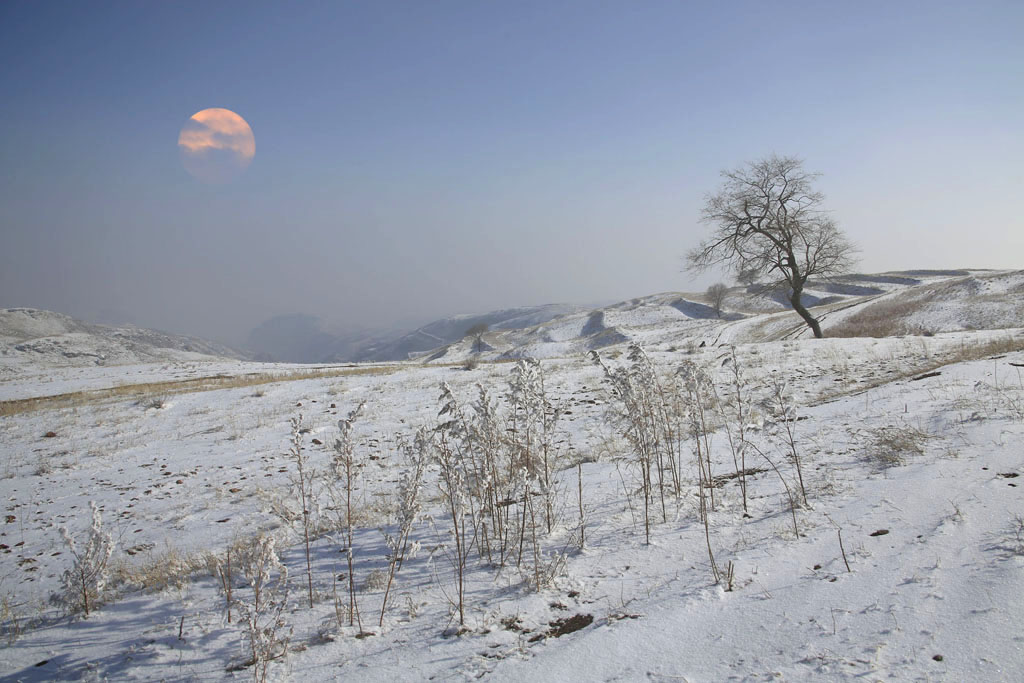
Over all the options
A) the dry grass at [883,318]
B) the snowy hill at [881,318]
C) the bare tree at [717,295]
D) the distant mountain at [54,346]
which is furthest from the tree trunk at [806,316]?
the distant mountain at [54,346]

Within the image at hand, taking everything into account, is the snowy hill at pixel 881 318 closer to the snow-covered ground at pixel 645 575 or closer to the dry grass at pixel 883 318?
the dry grass at pixel 883 318

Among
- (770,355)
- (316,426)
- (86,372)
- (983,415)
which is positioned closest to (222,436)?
(316,426)

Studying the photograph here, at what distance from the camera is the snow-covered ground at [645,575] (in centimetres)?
225

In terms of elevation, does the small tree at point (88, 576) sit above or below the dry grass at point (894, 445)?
below

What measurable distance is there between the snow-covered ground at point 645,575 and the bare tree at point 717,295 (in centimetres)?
5910

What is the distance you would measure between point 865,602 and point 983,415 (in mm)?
3961

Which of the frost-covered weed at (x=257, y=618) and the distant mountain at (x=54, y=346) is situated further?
the distant mountain at (x=54, y=346)

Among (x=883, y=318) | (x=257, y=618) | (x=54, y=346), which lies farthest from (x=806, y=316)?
(x=54, y=346)

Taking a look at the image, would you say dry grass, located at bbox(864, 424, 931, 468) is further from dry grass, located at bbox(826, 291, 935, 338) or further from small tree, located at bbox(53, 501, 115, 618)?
dry grass, located at bbox(826, 291, 935, 338)

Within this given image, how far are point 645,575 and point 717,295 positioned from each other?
6702cm

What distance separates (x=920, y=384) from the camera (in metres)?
6.88

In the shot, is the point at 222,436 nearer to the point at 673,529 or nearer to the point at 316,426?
the point at 316,426

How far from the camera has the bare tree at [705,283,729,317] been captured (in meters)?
62.5

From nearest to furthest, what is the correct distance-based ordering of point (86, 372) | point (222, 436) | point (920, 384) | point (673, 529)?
point (673, 529) → point (920, 384) → point (222, 436) → point (86, 372)
